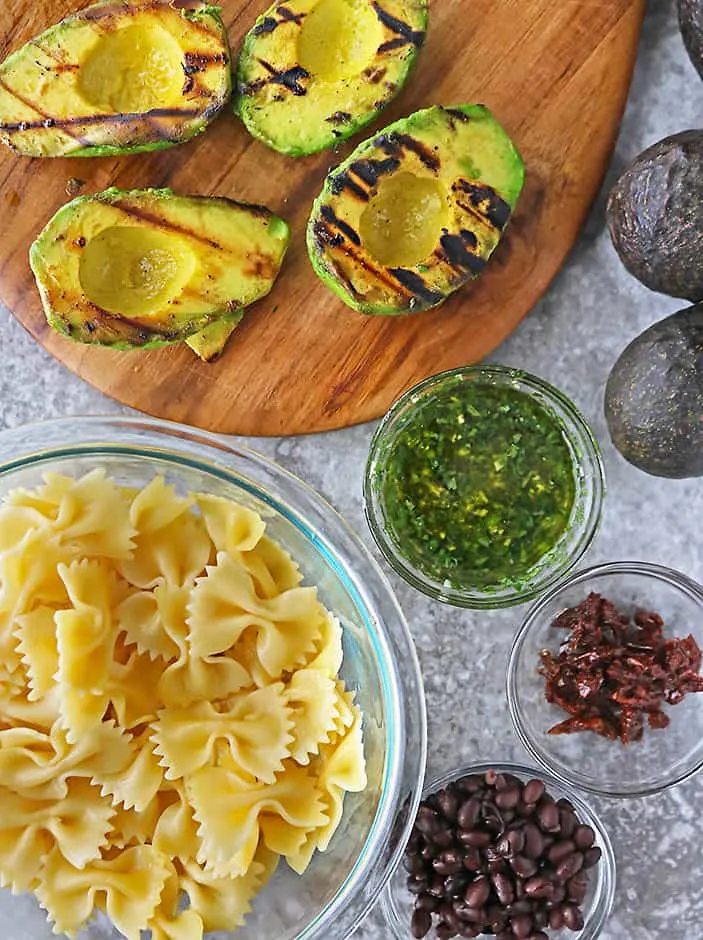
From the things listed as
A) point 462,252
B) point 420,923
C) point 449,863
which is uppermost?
point 462,252

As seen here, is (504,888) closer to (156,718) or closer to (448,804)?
(448,804)

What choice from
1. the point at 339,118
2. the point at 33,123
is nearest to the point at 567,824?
the point at 339,118

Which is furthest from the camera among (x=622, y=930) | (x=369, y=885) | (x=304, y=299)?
(x=622, y=930)

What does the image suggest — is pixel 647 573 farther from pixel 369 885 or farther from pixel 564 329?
pixel 369 885

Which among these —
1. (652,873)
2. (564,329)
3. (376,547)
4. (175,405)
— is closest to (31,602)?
(175,405)

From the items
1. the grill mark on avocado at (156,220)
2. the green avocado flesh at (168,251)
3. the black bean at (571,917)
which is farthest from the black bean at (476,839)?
the grill mark on avocado at (156,220)

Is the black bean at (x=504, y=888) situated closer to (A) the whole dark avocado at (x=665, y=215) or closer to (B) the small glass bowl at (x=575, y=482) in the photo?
(B) the small glass bowl at (x=575, y=482)
